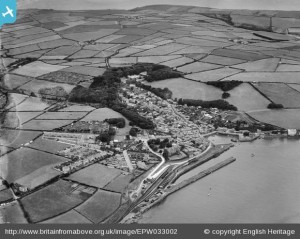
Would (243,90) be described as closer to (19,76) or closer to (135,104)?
(135,104)

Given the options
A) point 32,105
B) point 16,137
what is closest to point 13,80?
point 32,105

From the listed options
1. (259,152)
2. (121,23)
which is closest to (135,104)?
(259,152)

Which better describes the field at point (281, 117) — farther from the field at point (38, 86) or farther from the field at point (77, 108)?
the field at point (38, 86)

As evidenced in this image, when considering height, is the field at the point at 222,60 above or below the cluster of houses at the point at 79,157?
above

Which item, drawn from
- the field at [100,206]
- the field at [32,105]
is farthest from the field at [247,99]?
the field at [100,206]

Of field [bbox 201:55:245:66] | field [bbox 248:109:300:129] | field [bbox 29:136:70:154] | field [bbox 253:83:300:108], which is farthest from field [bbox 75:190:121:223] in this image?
field [bbox 201:55:245:66]
